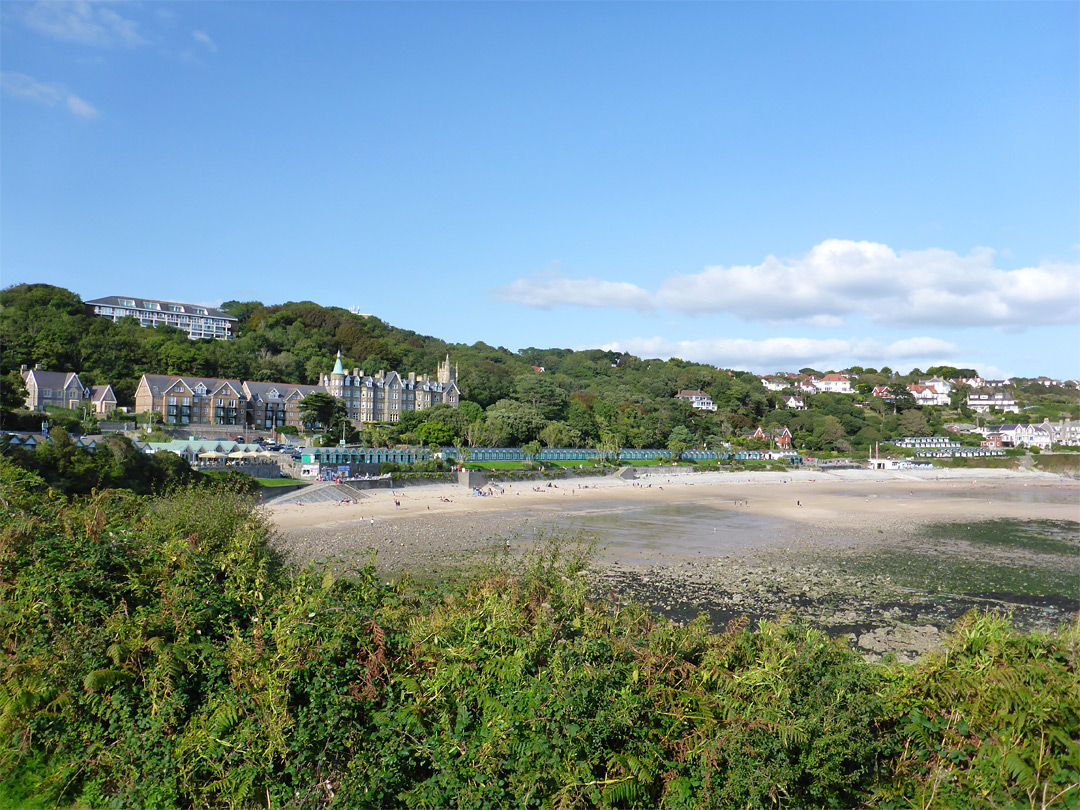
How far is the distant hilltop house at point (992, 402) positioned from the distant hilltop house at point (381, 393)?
102 meters

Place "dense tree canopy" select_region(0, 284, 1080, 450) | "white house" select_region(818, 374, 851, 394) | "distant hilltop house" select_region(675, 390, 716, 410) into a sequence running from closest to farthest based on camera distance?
"dense tree canopy" select_region(0, 284, 1080, 450) < "distant hilltop house" select_region(675, 390, 716, 410) < "white house" select_region(818, 374, 851, 394)

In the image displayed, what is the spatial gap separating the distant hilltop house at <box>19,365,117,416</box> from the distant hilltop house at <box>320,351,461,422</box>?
74.1 feet

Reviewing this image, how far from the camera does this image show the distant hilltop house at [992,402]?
120750 mm

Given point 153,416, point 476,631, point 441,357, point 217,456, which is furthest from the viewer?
point 441,357

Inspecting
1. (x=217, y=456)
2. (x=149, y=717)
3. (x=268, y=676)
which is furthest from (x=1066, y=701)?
(x=217, y=456)

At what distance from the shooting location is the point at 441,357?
4203 inches

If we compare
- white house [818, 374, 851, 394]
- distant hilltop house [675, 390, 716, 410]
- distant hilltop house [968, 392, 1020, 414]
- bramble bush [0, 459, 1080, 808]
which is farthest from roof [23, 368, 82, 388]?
distant hilltop house [968, 392, 1020, 414]

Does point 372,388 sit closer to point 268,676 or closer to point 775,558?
point 775,558

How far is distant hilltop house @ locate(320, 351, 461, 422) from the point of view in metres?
78.1

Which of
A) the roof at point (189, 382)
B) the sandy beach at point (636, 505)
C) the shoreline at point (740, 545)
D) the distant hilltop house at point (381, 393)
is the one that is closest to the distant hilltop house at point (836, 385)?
the sandy beach at point (636, 505)

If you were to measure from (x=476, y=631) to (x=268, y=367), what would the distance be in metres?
84.4

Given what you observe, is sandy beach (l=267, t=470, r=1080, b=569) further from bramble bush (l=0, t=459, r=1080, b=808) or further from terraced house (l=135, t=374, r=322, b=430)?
terraced house (l=135, t=374, r=322, b=430)

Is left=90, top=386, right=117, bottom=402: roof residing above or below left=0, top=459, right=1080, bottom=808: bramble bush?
above

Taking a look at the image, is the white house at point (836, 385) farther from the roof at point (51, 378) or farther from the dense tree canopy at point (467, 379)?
the roof at point (51, 378)
